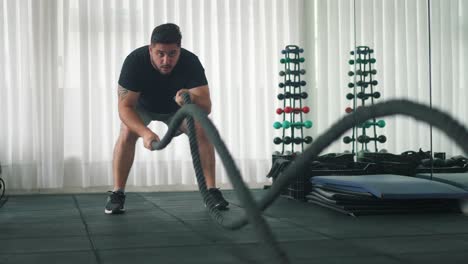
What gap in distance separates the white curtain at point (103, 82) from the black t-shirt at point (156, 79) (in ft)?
5.34

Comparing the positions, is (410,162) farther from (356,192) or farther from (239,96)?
(239,96)

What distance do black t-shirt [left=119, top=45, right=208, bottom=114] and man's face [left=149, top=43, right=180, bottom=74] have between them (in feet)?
0.34

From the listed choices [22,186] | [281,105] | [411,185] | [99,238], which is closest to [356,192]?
[411,185]

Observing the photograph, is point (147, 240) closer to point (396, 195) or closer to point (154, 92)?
point (154, 92)

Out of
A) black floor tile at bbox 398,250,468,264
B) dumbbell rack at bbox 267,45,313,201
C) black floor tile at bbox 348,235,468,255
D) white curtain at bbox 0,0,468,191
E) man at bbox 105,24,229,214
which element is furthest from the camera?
white curtain at bbox 0,0,468,191

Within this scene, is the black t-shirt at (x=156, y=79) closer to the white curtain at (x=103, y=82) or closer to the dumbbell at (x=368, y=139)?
the dumbbell at (x=368, y=139)

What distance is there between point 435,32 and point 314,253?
1942mm

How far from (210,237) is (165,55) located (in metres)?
1.04

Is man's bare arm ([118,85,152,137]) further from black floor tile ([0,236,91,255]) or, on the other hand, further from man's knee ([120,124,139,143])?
black floor tile ([0,236,91,255])

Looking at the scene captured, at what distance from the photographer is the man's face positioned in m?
2.95

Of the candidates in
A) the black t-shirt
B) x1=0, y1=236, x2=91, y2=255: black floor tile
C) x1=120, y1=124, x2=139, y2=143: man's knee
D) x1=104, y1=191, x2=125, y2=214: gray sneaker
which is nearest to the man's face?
the black t-shirt

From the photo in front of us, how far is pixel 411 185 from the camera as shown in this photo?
9.84ft

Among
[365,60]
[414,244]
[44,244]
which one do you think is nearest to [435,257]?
[414,244]

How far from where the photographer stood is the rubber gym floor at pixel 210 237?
1894mm
